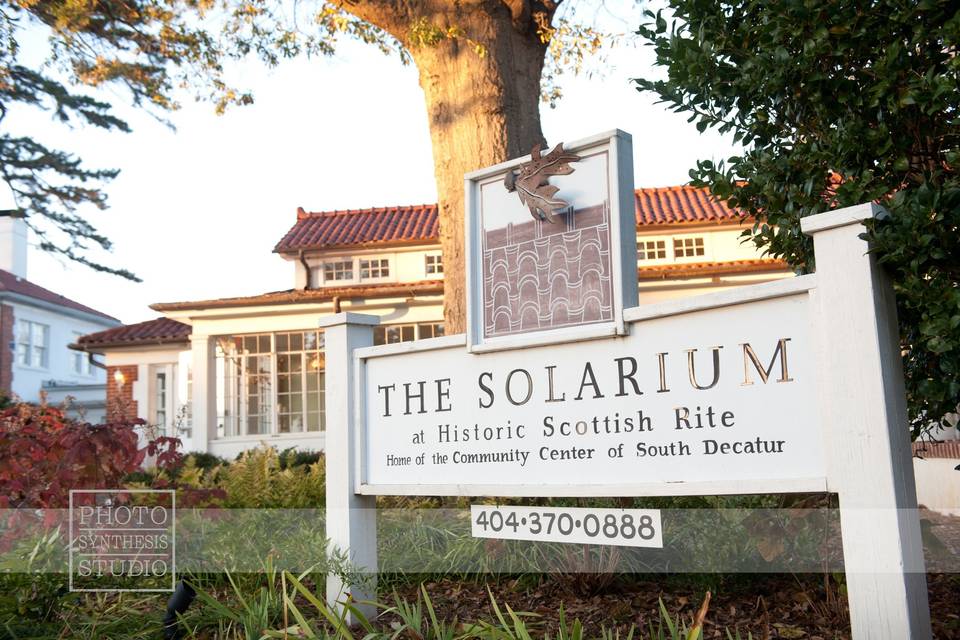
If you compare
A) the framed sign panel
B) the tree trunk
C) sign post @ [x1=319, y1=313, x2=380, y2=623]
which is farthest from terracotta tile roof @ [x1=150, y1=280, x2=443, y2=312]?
the framed sign panel

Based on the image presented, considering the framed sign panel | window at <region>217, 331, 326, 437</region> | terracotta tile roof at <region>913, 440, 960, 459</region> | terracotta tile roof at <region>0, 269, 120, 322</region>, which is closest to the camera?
the framed sign panel

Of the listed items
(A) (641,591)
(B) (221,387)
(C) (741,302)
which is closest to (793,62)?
(C) (741,302)

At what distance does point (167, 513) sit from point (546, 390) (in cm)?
339

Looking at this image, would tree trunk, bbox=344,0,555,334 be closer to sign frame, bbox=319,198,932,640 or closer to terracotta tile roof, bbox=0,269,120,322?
sign frame, bbox=319,198,932,640

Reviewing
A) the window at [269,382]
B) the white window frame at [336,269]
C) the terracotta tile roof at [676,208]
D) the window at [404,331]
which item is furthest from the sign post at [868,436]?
the white window frame at [336,269]

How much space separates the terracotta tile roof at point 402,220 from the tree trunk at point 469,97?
33.8 feet

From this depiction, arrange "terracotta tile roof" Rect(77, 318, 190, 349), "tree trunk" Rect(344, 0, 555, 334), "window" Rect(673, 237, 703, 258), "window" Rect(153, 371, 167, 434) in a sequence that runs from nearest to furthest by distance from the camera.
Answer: "tree trunk" Rect(344, 0, 555, 334)
"window" Rect(673, 237, 703, 258)
"terracotta tile roof" Rect(77, 318, 190, 349)
"window" Rect(153, 371, 167, 434)

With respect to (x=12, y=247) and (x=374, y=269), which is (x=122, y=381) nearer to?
(x=374, y=269)

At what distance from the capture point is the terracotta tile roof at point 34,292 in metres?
27.5

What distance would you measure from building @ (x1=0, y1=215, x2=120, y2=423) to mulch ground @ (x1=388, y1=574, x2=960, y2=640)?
78.0ft

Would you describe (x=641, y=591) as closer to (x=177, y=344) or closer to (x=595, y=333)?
(x=595, y=333)

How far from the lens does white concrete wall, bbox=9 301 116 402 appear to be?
27734 mm

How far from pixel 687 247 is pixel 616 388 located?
47.2 feet

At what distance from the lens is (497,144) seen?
7.01 meters
